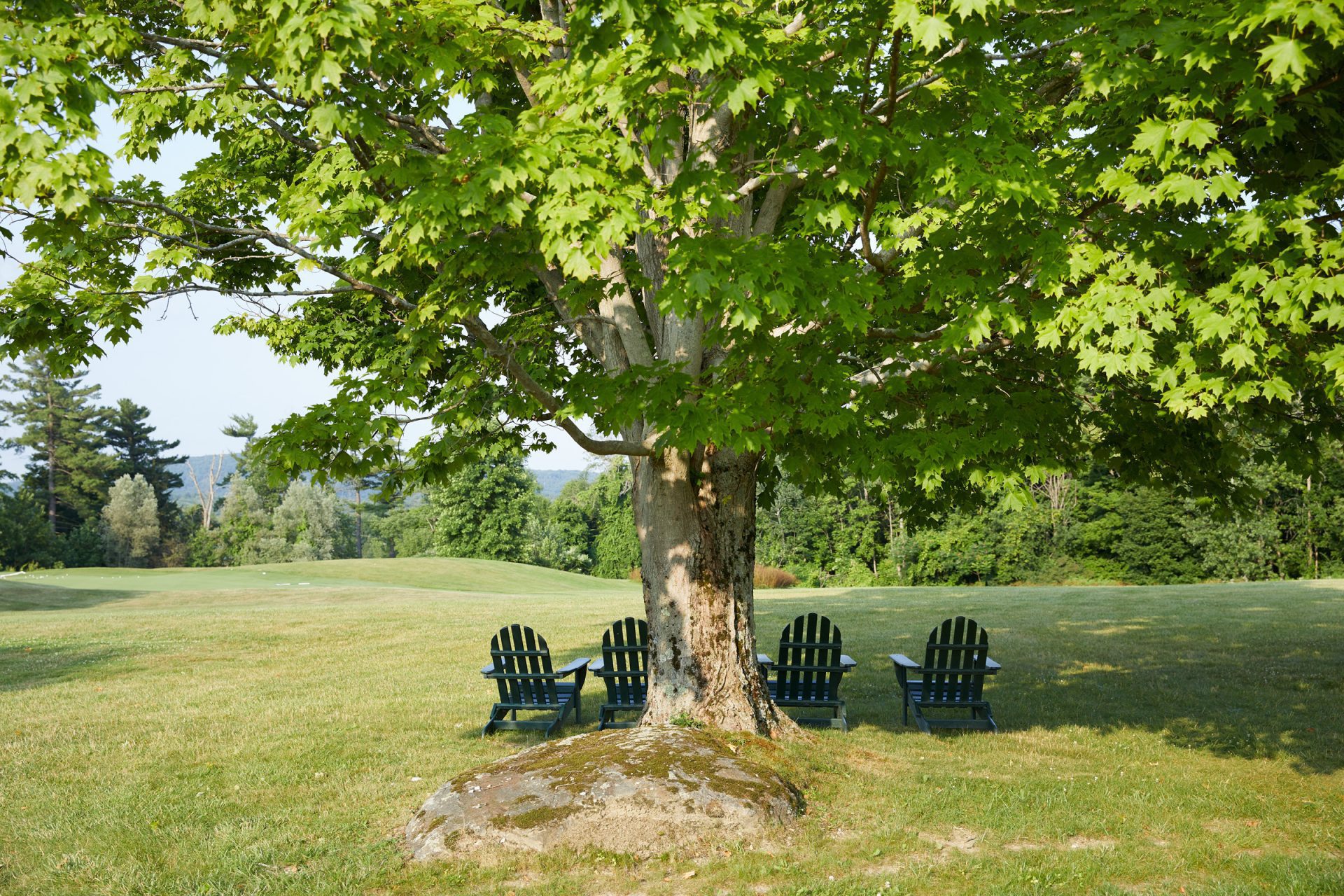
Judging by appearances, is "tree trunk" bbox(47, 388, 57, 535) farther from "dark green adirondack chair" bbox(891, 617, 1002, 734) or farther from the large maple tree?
"dark green adirondack chair" bbox(891, 617, 1002, 734)

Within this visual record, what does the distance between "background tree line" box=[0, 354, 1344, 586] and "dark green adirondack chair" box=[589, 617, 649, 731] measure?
2.08 m

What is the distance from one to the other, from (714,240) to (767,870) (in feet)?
12.5

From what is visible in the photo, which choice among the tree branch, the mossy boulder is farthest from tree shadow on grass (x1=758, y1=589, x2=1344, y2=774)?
the tree branch

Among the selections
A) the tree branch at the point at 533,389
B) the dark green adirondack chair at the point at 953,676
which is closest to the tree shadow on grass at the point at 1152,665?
the dark green adirondack chair at the point at 953,676

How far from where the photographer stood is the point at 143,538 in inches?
2522

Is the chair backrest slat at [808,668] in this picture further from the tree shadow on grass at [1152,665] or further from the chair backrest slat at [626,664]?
the chair backrest slat at [626,664]

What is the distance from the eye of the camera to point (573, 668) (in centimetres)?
1015

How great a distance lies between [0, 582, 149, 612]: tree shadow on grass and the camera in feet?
86.1

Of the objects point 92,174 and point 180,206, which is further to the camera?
point 180,206

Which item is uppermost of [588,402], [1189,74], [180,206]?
[180,206]

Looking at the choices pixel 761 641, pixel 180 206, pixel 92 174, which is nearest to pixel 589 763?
pixel 92 174

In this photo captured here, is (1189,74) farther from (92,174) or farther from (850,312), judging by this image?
(92,174)

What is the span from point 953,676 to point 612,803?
4.71 m

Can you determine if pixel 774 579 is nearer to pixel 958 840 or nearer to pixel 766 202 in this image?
pixel 766 202
